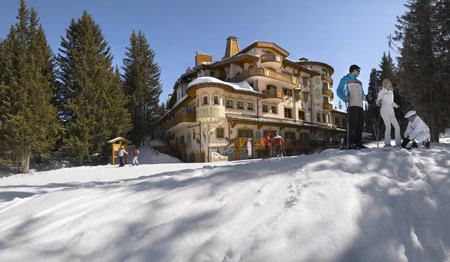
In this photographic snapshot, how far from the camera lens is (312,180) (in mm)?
2887

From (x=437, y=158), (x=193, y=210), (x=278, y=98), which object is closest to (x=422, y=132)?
(x=437, y=158)

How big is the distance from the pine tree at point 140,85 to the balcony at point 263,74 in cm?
1259

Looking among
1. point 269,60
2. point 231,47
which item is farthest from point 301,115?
point 231,47

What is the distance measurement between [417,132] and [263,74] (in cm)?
2065

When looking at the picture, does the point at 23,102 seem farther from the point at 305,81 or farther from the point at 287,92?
the point at 305,81

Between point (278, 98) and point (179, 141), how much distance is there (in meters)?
13.1

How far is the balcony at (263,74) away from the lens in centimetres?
2492

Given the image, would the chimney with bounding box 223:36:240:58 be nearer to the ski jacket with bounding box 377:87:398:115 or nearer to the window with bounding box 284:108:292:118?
the window with bounding box 284:108:292:118

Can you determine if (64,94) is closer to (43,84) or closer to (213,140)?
(43,84)

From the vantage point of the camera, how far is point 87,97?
22.8 m

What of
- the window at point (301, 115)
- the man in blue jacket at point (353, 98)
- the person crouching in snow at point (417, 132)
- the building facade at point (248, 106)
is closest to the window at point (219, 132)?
the building facade at point (248, 106)

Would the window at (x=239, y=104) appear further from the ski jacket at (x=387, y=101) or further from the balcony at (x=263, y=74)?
the ski jacket at (x=387, y=101)

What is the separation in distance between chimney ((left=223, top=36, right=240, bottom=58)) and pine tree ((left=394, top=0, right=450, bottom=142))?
1938cm

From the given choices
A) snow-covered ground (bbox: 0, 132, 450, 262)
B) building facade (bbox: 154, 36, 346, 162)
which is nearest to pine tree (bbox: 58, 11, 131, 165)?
building facade (bbox: 154, 36, 346, 162)
